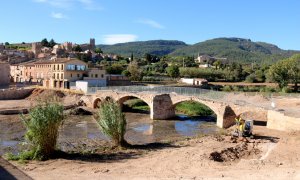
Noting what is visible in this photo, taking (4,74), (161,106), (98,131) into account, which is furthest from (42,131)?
(4,74)

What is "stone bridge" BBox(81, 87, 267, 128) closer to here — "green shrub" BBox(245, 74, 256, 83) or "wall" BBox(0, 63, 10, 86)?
"wall" BBox(0, 63, 10, 86)

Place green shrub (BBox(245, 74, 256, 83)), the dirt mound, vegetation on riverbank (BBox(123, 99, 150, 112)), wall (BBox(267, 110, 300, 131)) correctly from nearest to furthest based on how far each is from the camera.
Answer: the dirt mound
wall (BBox(267, 110, 300, 131))
vegetation on riverbank (BBox(123, 99, 150, 112))
green shrub (BBox(245, 74, 256, 83))

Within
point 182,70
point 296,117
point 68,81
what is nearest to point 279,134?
point 296,117

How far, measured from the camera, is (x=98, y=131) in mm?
44375

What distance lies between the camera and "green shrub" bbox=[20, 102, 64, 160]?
27.6 m

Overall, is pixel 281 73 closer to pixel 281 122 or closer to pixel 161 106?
pixel 161 106

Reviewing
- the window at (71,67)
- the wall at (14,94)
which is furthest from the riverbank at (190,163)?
the window at (71,67)

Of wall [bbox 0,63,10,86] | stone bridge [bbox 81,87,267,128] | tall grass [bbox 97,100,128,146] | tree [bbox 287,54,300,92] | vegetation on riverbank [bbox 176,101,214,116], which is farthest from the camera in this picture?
tree [bbox 287,54,300,92]

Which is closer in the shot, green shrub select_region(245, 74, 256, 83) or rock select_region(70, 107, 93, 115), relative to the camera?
rock select_region(70, 107, 93, 115)

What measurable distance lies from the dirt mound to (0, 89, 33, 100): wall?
163 feet

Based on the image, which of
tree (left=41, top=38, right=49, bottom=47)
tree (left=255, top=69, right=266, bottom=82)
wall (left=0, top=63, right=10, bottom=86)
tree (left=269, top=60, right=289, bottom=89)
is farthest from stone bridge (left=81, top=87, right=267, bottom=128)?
tree (left=41, top=38, right=49, bottom=47)

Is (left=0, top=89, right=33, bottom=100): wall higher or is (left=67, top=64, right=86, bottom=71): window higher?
(left=67, top=64, right=86, bottom=71): window

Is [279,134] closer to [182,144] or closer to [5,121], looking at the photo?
[182,144]

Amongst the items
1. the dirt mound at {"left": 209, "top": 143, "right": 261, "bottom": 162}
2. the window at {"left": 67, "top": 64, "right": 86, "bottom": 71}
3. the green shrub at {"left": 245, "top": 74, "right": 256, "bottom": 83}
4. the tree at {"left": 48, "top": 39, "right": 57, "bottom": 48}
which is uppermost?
the tree at {"left": 48, "top": 39, "right": 57, "bottom": 48}
